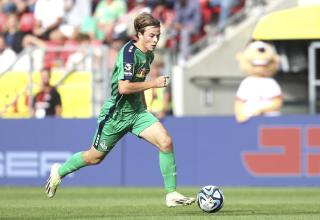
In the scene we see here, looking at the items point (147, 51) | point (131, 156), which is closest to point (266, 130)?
point (131, 156)

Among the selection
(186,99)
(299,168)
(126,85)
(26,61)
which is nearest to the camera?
(126,85)

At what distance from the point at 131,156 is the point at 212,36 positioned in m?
4.67

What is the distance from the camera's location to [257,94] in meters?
19.5

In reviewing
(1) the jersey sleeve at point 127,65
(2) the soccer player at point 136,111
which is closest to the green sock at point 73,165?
(2) the soccer player at point 136,111

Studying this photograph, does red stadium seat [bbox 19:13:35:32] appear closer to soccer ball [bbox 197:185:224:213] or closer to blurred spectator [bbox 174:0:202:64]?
blurred spectator [bbox 174:0:202:64]

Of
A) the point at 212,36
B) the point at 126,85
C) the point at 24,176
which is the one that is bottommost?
the point at 24,176

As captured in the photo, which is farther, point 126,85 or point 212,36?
point 212,36

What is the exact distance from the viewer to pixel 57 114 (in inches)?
786

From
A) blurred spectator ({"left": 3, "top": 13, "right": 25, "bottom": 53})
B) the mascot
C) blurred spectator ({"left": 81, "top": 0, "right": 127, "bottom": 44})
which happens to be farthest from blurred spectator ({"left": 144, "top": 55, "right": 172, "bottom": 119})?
blurred spectator ({"left": 3, "top": 13, "right": 25, "bottom": 53})

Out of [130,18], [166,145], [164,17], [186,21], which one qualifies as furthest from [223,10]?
[166,145]

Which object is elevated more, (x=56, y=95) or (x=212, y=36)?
(x=212, y=36)

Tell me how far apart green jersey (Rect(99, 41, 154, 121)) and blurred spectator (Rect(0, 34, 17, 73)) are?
8398 millimetres

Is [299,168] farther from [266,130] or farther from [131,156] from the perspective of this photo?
[131,156]

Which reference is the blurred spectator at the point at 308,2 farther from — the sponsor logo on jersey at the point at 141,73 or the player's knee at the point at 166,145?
the player's knee at the point at 166,145
